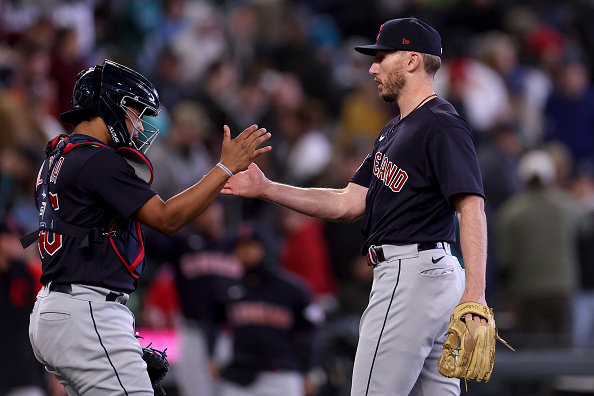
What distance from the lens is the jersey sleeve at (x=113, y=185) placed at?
4.36 metres

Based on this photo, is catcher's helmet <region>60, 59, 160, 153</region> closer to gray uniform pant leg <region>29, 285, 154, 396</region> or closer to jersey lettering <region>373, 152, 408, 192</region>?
gray uniform pant leg <region>29, 285, 154, 396</region>

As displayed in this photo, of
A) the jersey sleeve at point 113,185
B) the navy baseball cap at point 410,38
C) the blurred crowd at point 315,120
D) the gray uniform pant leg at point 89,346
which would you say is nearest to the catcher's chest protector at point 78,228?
the jersey sleeve at point 113,185

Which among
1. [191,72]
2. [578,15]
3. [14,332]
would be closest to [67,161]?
[14,332]

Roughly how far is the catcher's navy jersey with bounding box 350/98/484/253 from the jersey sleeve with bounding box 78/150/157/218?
1143 millimetres

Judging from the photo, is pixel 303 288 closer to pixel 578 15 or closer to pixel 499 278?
pixel 499 278

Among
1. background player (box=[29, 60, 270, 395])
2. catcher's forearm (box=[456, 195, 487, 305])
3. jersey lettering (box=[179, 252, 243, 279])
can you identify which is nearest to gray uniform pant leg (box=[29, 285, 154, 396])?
background player (box=[29, 60, 270, 395])

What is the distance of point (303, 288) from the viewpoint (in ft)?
29.7

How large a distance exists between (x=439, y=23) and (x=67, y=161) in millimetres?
11857

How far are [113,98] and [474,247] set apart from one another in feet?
5.97

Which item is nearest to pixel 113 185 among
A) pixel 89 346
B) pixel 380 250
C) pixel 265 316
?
pixel 89 346

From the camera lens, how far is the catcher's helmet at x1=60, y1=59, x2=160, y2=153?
15.1 ft

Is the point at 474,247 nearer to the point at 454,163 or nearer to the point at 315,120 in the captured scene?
the point at 454,163

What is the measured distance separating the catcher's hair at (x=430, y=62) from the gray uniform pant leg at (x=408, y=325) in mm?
924

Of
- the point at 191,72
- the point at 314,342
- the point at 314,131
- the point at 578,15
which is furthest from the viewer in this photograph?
the point at 578,15
